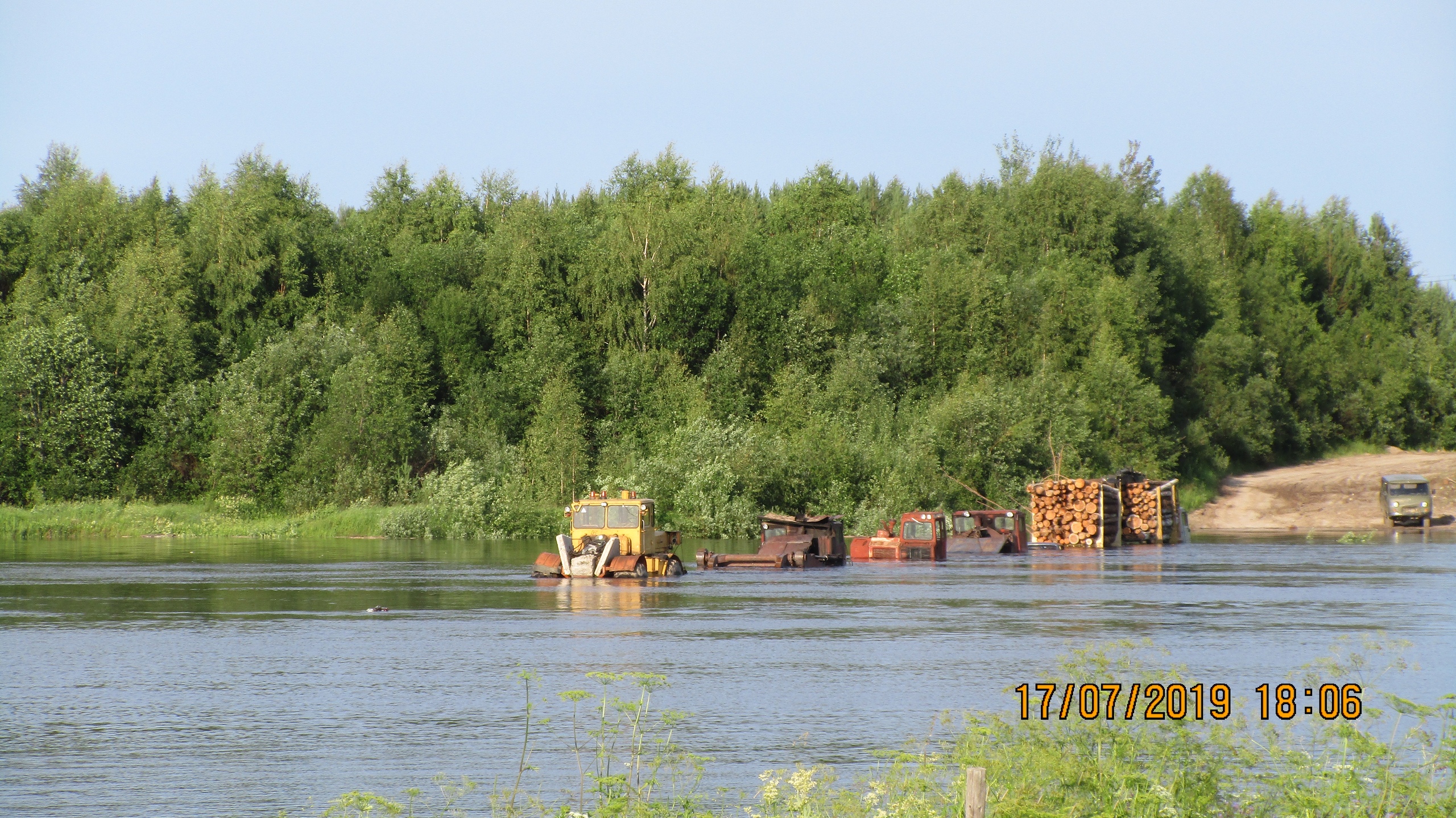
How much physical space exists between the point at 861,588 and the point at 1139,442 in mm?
42280

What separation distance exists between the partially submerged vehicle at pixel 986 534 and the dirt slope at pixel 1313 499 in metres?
22.9

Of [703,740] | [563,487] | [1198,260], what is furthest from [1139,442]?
[703,740]

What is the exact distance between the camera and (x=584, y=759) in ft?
53.7

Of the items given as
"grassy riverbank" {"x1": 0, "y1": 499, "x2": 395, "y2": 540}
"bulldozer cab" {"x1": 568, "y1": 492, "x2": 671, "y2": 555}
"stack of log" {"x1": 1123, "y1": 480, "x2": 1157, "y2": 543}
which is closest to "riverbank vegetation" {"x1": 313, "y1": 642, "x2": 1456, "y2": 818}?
"bulldozer cab" {"x1": 568, "y1": 492, "x2": 671, "y2": 555}

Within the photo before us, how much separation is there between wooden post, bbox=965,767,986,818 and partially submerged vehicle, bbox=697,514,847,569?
129 ft

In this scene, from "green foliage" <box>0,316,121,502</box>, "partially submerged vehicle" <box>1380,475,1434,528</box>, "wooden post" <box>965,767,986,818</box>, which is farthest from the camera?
"partially submerged vehicle" <box>1380,475,1434,528</box>

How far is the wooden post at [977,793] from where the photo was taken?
344 inches

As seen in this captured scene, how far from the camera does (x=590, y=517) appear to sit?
4219 centimetres

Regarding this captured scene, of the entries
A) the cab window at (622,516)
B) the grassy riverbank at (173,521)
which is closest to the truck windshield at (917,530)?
the cab window at (622,516)

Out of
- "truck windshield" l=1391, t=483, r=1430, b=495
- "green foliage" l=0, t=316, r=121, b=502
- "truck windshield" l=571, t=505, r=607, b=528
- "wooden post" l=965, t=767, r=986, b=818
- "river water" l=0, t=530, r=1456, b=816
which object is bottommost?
"river water" l=0, t=530, r=1456, b=816

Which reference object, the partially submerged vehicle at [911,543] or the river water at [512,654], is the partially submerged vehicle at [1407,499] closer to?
the river water at [512,654]

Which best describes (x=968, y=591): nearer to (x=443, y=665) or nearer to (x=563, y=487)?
(x=443, y=665)

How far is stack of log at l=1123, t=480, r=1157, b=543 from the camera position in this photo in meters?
64.8

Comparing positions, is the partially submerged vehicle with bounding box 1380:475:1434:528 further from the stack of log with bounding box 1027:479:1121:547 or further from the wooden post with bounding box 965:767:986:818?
the wooden post with bounding box 965:767:986:818
